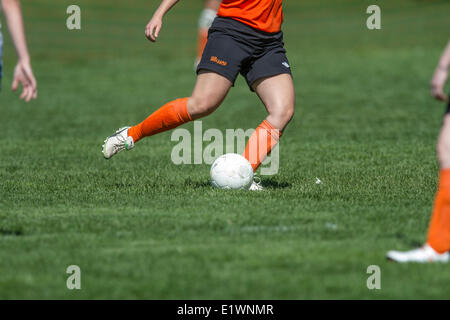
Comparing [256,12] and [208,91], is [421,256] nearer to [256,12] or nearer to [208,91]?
[208,91]

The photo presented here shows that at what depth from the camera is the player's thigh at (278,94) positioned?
743 centimetres

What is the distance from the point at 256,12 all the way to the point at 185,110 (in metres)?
1.09

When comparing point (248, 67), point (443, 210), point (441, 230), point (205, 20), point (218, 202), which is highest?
point (205, 20)

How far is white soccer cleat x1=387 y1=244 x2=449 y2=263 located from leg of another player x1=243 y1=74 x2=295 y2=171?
8.87 ft

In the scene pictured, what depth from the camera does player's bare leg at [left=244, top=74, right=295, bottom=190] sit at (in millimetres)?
7434

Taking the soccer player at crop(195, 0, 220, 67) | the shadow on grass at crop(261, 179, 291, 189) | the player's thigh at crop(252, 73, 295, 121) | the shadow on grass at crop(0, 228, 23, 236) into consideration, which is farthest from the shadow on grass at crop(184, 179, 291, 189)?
the soccer player at crop(195, 0, 220, 67)

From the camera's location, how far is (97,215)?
21.0 feet

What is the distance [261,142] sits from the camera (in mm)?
7574

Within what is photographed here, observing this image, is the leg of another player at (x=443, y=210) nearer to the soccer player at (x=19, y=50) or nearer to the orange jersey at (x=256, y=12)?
the soccer player at (x=19, y=50)

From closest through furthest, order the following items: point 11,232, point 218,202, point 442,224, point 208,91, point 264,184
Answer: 1. point 442,224
2. point 11,232
3. point 218,202
4. point 208,91
5. point 264,184

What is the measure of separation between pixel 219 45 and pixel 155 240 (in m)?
2.41

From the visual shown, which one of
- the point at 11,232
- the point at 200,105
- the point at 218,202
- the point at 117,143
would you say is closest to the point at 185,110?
the point at 200,105

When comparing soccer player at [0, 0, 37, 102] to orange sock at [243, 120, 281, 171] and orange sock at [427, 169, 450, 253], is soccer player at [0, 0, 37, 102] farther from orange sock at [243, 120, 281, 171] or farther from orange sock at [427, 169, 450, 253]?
→ orange sock at [243, 120, 281, 171]

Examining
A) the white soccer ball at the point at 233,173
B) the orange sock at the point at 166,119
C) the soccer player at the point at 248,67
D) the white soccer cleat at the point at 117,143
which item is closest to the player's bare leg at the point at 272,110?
the soccer player at the point at 248,67
